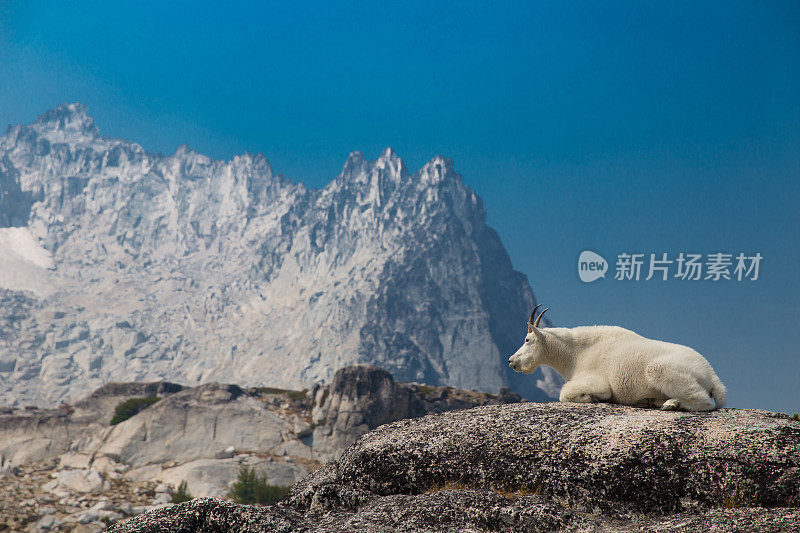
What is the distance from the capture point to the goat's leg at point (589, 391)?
1129 cm

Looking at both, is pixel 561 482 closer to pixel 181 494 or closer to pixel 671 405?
pixel 671 405

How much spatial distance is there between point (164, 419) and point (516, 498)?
116230mm

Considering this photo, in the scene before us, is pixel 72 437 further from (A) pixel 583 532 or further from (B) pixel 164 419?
(A) pixel 583 532

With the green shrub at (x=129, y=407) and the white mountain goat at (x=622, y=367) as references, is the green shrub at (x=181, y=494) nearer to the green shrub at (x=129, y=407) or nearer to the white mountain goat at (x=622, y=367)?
the green shrub at (x=129, y=407)

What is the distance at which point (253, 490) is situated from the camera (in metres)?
94.1

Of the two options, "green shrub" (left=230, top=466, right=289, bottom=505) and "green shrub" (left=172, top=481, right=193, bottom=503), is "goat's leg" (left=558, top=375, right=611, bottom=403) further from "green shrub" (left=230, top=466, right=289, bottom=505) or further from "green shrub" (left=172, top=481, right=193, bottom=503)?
"green shrub" (left=172, top=481, right=193, bottom=503)

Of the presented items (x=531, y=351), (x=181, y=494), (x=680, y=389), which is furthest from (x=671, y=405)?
(x=181, y=494)

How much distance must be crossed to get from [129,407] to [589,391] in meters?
128

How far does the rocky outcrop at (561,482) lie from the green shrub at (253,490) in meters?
87.9

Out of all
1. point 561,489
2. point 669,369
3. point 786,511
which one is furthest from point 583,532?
point 669,369

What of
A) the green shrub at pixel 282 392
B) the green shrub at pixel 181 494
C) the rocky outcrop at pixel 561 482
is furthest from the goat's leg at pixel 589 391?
the green shrub at pixel 282 392

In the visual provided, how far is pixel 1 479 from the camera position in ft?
294

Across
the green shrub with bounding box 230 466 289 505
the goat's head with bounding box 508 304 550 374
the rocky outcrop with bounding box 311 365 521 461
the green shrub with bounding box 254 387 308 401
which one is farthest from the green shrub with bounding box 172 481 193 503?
the goat's head with bounding box 508 304 550 374

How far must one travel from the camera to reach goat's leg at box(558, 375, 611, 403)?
11289 millimetres
